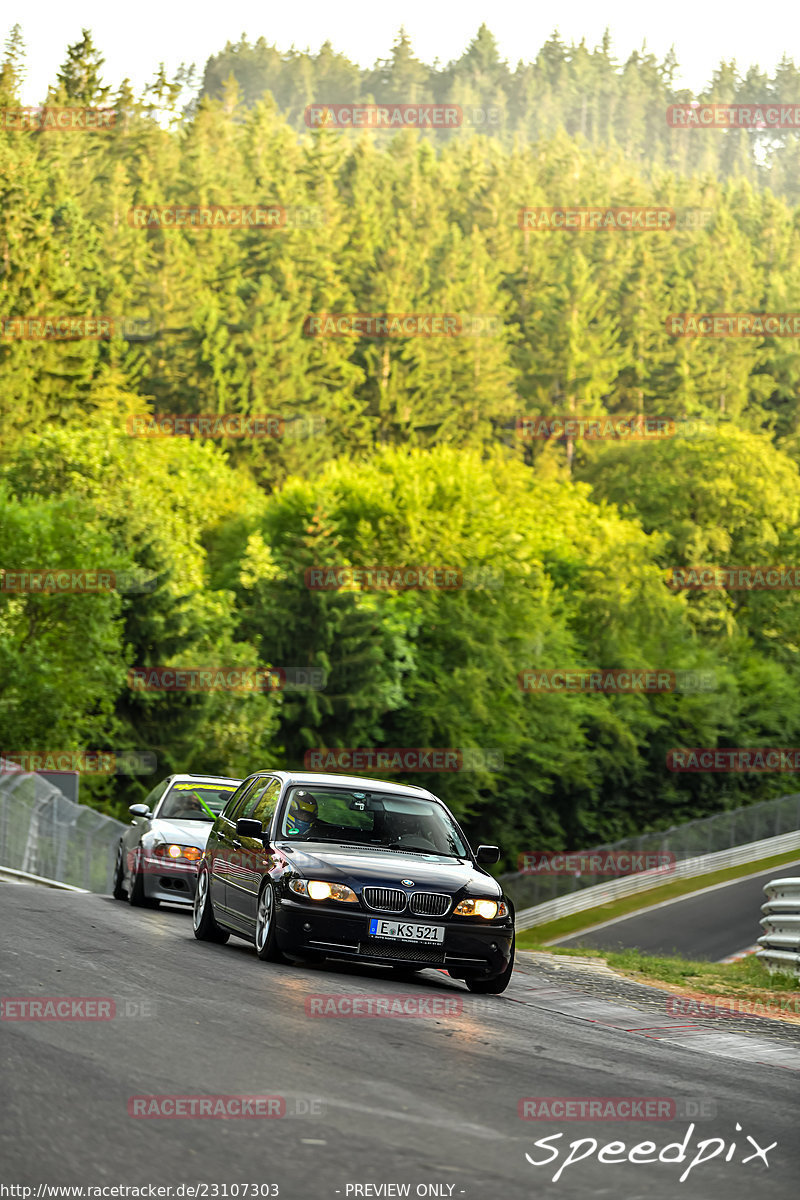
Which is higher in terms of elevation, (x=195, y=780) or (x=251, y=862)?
(x=251, y=862)

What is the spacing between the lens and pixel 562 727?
62.8 m

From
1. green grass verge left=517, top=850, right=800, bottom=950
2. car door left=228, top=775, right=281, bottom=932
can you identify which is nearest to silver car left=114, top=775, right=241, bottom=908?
car door left=228, top=775, right=281, bottom=932

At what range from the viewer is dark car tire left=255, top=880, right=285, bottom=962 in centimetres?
1197

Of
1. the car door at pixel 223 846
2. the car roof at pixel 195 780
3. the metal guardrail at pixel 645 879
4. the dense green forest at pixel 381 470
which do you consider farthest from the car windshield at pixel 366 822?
the dense green forest at pixel 381 470

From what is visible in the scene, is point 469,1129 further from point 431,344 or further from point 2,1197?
point 431,344

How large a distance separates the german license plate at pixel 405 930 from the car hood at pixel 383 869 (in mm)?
257

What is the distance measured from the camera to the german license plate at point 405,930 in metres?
11.6

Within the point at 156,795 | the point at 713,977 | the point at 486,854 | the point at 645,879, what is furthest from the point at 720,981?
the point at 645,879

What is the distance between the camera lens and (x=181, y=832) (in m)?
18.0

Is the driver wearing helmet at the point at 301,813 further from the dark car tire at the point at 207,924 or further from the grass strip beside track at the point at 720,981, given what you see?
the grass strip beside track at the point at 720,981

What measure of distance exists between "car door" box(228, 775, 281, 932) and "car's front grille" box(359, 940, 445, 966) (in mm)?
1055

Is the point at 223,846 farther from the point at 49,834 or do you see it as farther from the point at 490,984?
the point at 49,834

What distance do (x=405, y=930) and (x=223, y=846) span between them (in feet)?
8.52

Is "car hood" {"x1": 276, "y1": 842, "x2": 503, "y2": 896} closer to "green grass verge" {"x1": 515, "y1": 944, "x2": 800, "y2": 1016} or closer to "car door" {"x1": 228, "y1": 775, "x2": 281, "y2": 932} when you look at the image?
"car door" {"x1": 228, "y1": 775, "x2": 281, "y2": 932}
